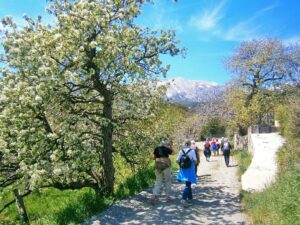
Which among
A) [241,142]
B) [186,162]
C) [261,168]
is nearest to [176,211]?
[186,162]

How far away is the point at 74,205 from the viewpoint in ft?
39.9

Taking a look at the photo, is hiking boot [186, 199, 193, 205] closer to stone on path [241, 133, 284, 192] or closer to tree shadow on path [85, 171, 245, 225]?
tree shadow on path [85, 171, 245, 225]

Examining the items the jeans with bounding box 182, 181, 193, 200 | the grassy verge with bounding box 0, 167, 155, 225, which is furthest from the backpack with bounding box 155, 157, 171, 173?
the grassy verge with bounding box 0, 167, 155, 225

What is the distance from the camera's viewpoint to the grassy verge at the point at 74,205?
11265 mm

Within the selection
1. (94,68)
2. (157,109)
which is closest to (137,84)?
(157,109)

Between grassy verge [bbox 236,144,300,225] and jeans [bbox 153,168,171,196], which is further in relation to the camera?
jeans [bbox 153,168,171,196]

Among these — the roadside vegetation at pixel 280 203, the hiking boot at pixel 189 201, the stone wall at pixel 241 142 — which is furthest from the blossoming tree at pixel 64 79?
the stone wall at pixel 241 142

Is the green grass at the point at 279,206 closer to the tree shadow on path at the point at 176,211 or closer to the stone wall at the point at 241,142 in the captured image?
the tree shadow on path at the point at 176,211

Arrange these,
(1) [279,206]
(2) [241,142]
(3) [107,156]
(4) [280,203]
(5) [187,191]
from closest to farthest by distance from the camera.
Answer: (1) [279,206]
(4) [280,203]
(5) [187,191]
(3) [107,156]
(2) [241,142]

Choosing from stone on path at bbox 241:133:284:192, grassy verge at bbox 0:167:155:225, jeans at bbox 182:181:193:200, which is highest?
stone on path at bbox 241:133:284:192

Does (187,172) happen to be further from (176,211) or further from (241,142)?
(241,142)

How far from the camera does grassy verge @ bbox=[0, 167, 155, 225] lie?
11.3 m

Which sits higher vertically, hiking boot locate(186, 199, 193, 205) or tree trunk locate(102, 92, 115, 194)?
tree trunk locate(102, 92, 115, 194)

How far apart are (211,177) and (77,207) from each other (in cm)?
948
